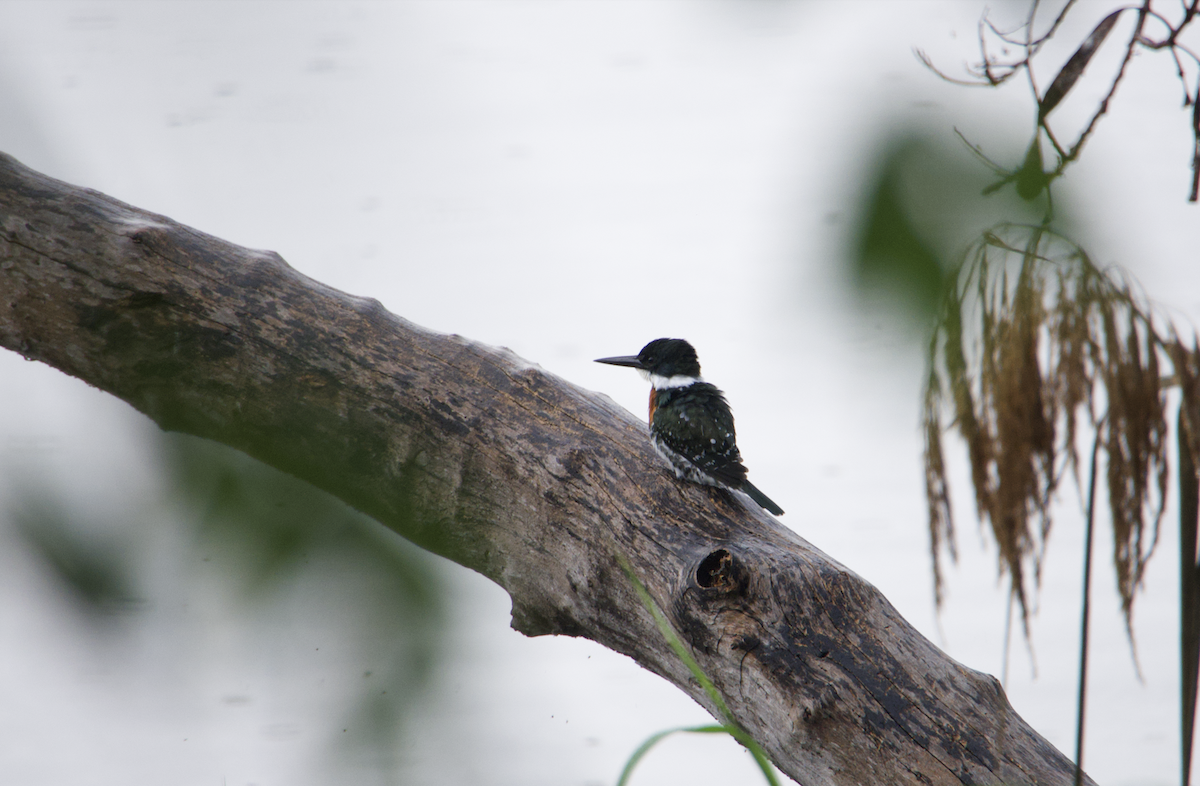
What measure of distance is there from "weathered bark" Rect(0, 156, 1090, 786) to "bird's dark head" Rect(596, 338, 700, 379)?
233 mm

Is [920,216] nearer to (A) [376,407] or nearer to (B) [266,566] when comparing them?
(A) [376,407]

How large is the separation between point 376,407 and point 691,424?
1.74 feet

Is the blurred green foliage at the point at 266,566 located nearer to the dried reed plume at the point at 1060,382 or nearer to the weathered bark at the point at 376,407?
the weathered bark at the point at 376,407

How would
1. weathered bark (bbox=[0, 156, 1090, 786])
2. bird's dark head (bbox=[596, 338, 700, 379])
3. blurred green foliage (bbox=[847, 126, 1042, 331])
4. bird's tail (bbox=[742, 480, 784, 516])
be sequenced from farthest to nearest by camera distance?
bird's dark head (bbox=[596, 338, 700, 379])
bird's tail (bbox=[742, 480, 784, 516])
weathered bark (bbox=[0, 156, 1090, 786])
blurred green foliage (bbox=[847, 126, 1042, 331])

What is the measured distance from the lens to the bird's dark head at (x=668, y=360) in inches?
61.2

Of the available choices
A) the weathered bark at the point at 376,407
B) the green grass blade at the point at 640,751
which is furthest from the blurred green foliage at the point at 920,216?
the weathered bark at the point at 376,407

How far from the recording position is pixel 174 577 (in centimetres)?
143

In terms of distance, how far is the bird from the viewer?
4.03ft

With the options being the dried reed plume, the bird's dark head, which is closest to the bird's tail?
the bird's dark head

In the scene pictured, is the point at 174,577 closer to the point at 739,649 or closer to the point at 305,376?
the point at 305,376

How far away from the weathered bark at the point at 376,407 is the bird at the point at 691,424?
0.11 ft

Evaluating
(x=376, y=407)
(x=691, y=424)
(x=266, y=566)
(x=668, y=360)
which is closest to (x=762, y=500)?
(x=691, y=424)

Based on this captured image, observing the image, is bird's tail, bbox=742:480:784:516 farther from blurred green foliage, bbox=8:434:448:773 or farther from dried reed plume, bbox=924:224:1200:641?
dried reed plume, bbox=924:224:1200:641

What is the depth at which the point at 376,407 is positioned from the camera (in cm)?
128
